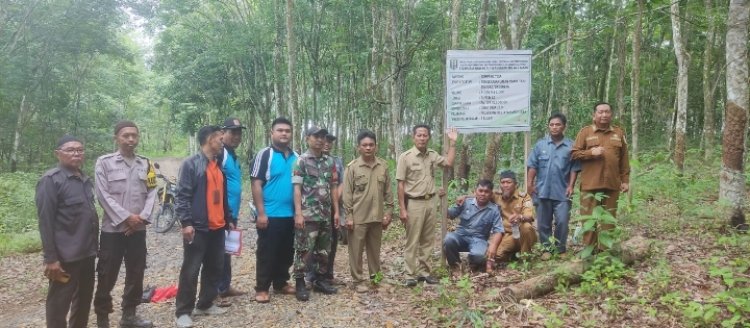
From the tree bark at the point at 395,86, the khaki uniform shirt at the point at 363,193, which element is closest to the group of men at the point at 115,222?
the khaki uniform shirt at the point at 363,193

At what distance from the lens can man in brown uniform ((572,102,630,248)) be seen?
199 inches

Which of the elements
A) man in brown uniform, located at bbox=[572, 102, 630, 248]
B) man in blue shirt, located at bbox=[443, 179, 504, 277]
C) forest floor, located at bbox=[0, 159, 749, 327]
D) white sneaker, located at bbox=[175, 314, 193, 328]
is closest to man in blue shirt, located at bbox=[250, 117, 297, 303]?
forest floor, located at bbox=[0, 159, 749, 327]

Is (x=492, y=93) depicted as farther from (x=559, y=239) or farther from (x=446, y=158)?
(x=559, y=239)

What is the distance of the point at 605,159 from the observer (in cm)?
508

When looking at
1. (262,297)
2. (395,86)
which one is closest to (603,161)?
(262,297)

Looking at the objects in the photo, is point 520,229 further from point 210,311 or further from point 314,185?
point 210,311

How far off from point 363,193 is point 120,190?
228 cm

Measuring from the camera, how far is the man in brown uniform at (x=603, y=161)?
5059 mm

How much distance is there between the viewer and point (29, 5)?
1738cm

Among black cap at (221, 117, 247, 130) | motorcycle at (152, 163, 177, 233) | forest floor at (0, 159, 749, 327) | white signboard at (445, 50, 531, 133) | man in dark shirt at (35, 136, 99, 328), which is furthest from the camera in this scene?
motorcycle at (152, 163, 177, 233)

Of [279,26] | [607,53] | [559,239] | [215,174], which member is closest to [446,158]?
[559,239]

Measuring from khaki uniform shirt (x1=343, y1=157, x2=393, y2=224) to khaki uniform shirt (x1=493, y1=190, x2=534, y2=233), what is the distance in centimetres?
153

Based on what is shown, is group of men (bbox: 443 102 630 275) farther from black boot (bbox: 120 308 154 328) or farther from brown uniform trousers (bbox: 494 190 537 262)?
black boot (bbox: 120 308 154 328)

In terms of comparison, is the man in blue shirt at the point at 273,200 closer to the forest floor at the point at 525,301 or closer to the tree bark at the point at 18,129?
the forest floor at the point at 525,301
